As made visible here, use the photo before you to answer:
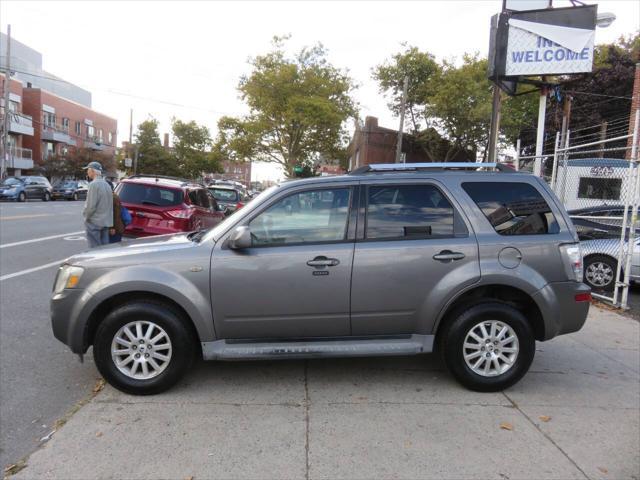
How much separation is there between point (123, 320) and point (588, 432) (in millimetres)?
3612

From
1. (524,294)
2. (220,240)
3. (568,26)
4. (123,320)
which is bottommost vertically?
(123,320)

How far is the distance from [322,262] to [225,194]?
45.7 feet

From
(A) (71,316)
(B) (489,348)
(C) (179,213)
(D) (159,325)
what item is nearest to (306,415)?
(D) (159,325)

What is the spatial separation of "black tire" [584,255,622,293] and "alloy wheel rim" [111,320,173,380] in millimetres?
7474

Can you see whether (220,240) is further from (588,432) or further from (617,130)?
(617,130)

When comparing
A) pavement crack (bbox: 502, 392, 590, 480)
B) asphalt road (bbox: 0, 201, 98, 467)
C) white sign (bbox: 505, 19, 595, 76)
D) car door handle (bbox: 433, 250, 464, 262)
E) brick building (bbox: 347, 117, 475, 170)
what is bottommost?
asphalt road (bbox: 0, 201, 98, 467)

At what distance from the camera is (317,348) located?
402cm

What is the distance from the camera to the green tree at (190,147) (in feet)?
207

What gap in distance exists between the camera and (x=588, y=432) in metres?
3.57

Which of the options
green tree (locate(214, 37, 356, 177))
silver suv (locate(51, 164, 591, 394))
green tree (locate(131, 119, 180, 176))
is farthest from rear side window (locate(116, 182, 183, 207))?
green tree (locate(131, 119, 180, 176))

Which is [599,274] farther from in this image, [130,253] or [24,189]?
→ [24,189]

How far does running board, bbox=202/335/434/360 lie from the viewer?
3959mm

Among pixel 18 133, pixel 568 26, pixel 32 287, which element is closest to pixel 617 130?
pixel 568 26

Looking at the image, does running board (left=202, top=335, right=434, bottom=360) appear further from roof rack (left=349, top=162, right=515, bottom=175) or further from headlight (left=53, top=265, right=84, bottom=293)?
roof rack (left=349, top=162, right=515, bottom=175)
